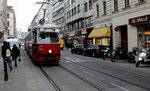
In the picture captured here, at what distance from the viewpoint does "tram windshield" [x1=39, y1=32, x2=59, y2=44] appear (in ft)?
52.5

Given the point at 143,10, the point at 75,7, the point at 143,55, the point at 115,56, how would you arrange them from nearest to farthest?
the point at 143,55, the point at 115,56, the point at 143,10, the point at 75,7

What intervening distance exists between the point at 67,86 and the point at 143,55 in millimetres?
7846

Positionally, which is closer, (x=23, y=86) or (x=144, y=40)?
(x=23, y=86)

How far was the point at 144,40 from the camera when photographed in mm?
24172

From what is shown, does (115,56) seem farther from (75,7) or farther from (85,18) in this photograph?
(75,7)

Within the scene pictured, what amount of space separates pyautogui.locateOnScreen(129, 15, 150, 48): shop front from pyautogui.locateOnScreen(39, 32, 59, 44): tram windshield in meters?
10.5

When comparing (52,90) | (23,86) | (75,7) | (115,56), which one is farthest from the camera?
(75,7)

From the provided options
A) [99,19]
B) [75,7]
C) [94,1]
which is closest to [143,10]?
[99,19]

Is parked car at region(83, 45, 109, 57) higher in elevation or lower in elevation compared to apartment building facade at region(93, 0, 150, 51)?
lower

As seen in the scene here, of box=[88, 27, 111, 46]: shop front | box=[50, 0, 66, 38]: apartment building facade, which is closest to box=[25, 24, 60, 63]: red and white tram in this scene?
box=[88, 27, 111, 46]: shop front

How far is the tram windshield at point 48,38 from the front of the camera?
16016mm

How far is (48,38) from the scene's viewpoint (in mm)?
16188

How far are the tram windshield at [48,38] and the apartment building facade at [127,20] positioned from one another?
8.98 meters

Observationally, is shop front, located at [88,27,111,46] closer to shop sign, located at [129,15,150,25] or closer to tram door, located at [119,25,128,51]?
tram door, located at [119,25,128,51]
